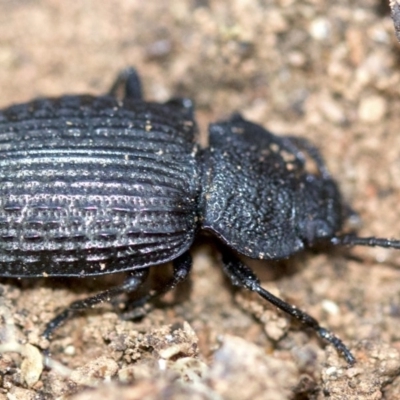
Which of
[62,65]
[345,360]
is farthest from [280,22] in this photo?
[345,360]

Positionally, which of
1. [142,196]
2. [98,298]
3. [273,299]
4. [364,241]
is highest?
[142,196]

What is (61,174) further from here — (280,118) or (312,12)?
(312,12)

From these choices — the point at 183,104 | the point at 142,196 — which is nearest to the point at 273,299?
the point at 142,196

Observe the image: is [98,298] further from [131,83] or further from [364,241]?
[364,241]

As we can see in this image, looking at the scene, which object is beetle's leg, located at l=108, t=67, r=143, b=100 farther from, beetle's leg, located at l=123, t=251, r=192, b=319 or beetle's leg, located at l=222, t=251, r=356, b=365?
beetle's leg, located at l=222, t=251, r=356, b=365

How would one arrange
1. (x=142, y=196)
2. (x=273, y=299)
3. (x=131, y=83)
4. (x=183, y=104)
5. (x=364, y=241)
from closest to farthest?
(x=142, y=196)
(x=273, y=299)
(x=364, y=241)
(x=183, y=104)
(x=131, y=83)

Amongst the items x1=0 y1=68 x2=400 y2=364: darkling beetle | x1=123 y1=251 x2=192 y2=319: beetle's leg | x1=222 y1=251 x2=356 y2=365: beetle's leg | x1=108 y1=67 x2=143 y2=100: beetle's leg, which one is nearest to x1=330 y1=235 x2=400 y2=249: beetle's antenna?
x1=0 y1=68 x2=400 y2=364: darkling beetle

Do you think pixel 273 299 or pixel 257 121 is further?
pixel 257 121
